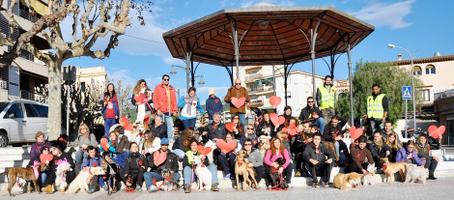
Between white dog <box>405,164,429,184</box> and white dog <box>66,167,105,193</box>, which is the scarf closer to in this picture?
white dog <box>66,167,105,193</box>

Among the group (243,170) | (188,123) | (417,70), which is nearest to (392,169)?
(243,170)

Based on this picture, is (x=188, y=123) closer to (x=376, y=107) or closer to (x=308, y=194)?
(x=308, y=194)

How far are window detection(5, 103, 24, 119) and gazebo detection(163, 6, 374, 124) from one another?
5433 millimetres

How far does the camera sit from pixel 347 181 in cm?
942

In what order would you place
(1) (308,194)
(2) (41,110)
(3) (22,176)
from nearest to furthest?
1. (1) (308,194)
2. (3) (22,176)
3. (2) (41,110)

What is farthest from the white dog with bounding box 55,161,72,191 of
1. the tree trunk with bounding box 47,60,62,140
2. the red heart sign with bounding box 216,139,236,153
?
the tree trunk with bounding box 47,60,62,140

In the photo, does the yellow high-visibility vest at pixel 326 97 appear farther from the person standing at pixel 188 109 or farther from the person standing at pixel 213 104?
the person standing at pixel 188 109

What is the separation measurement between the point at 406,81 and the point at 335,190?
42425 mm

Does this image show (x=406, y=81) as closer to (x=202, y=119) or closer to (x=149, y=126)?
(x=202, y=119)

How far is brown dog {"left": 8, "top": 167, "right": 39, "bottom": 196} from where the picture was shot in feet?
30.0

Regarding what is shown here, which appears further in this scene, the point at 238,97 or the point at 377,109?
the point at 238,97

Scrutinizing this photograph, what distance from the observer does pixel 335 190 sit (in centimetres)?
931

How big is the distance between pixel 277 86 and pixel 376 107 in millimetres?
62776

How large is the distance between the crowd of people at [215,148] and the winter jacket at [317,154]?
0.9 inches
